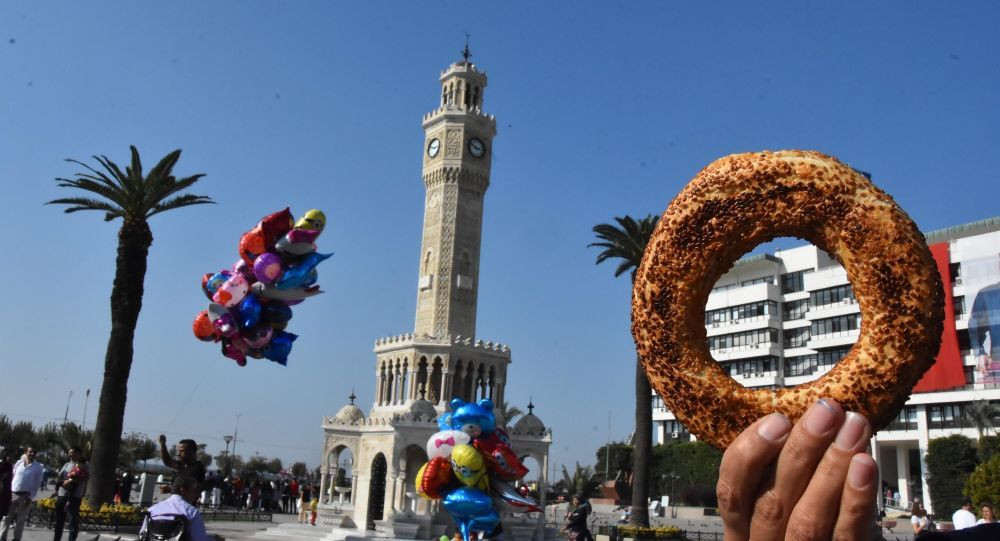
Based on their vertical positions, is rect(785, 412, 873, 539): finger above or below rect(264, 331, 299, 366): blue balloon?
below

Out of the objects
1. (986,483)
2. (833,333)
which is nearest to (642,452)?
(986,483)

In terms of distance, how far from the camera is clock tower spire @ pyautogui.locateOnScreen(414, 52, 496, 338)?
42.5 metres

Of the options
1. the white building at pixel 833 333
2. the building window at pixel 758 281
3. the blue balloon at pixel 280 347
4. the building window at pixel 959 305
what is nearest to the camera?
the blue balloon at pixel 280 347

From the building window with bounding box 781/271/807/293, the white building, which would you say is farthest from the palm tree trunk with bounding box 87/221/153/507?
the building window with bounding box 781/271/807/293

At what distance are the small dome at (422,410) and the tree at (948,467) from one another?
30756 millimetres

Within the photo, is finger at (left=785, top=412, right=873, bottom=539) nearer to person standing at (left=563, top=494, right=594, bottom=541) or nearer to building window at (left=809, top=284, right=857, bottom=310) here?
person standing at (left=563, top=494, right=594, bottom=541)

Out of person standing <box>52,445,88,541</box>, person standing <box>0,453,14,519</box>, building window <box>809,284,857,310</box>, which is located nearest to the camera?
person standing <box>0,453,14,519</box>

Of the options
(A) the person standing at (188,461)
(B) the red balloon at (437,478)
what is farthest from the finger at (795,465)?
(B) the red balloon at (437,478)

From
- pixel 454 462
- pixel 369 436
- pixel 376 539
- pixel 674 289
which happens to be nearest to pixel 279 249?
pixel 454 462

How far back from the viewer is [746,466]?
2.80m

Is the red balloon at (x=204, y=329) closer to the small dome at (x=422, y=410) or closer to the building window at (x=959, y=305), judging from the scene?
the small dome at (x=422, y=410)

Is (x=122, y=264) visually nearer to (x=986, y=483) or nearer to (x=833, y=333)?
(x=986, y=483)

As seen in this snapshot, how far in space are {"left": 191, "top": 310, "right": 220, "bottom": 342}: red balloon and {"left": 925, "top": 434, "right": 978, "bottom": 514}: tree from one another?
141 feet

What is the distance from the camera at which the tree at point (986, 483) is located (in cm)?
2605
